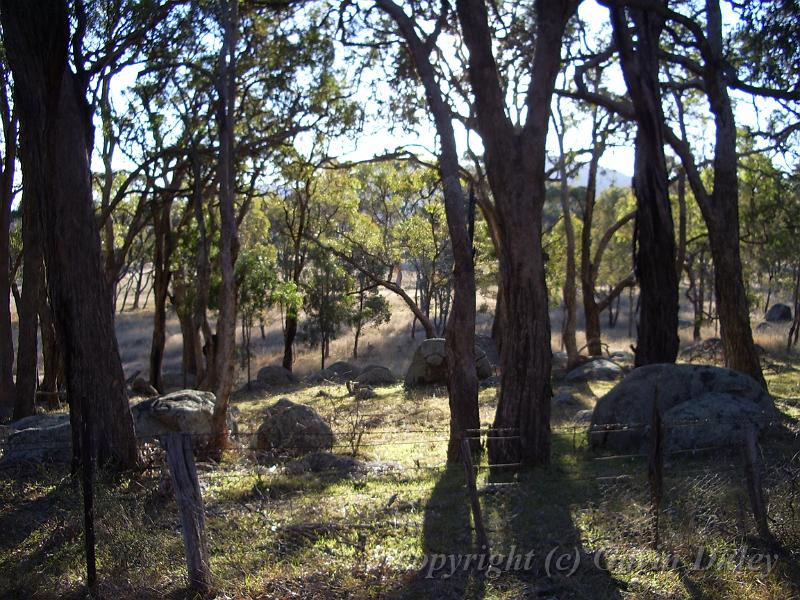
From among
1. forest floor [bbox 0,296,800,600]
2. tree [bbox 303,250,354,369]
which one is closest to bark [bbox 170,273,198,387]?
tree [bbox 303,250,354,369]

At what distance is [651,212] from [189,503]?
10750 mm

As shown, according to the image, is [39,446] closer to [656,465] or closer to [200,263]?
[200,263]

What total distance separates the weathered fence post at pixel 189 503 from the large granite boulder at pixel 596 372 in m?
16.8

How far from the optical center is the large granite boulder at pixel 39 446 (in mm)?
10883

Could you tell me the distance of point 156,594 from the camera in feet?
20.5

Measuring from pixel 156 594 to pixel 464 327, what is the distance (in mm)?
6052

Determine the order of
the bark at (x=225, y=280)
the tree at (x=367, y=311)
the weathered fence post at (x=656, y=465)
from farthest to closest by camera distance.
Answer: the tree at (x=367, y=311), the bark at (x=225, y=280), the weathered fence post at (x=656, y=465)

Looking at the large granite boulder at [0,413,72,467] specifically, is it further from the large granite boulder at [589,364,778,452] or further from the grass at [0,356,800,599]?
the large granite boulder at [589,364,778,452]

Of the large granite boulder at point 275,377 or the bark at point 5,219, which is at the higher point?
the bark at point 5,219

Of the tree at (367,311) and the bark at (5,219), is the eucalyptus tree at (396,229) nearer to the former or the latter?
the tree at (367,311)

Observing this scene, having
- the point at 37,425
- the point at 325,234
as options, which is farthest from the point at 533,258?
the point at 325,234

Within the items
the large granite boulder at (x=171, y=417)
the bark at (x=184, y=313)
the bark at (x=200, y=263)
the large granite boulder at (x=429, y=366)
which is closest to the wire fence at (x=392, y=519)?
the large granite boulder at (x=171, y=417)

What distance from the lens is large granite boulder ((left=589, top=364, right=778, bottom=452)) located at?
402 inches

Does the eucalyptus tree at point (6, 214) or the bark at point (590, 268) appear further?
the bark at point (590, 268)
